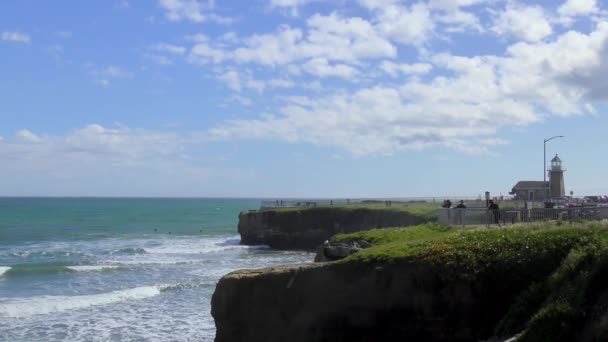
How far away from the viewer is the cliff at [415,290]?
47.3 feet

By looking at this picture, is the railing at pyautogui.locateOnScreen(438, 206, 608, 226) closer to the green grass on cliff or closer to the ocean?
the green grass on cliff

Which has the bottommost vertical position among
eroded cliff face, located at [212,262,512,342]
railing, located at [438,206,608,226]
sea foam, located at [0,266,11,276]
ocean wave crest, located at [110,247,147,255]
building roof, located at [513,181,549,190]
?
sea foam, located at [0,266,11,276]

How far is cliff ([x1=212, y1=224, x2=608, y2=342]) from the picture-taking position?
14406mm

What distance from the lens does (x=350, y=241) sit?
2267 cm

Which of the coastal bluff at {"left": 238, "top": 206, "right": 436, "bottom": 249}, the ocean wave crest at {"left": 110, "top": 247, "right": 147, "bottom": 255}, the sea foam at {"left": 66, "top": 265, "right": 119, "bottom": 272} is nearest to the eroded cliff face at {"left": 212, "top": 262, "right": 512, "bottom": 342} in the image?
the sea foam at {"left": 66, "top": 265, "right": 119, "bottom": 272}

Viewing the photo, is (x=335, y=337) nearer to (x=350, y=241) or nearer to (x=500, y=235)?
(x=500, y=235)

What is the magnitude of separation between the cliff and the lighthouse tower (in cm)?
4640

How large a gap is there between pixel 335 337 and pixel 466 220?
1116cm

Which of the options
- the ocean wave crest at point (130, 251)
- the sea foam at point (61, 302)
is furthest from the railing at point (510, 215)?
the ocean wave crest at point (130, 251)

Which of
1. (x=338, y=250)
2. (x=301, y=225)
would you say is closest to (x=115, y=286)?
(x=338, y=250)

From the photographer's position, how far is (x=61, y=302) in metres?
29.2

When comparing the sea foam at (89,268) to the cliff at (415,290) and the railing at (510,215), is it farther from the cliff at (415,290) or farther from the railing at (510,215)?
the cliff at (415,290)

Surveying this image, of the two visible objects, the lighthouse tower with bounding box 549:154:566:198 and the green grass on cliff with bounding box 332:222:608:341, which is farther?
the lighthouse tower with bounding box 549:154:566:198

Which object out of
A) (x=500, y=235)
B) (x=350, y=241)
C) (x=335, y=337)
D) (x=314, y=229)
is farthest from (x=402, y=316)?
(x=314, y=229)
